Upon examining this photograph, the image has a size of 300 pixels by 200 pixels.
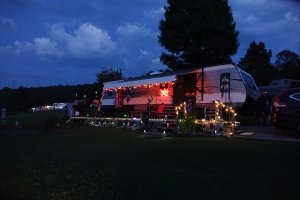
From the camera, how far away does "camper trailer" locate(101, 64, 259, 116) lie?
20.7 metres

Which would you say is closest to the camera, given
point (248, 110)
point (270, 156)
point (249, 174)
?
point (249, 174)

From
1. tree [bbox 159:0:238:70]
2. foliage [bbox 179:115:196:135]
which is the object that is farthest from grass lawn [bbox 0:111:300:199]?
tree [bbox 159:0:238:70]

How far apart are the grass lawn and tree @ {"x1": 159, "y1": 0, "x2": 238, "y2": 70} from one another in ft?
65.1

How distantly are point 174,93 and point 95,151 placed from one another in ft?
38.5

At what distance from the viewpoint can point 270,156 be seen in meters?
10.4

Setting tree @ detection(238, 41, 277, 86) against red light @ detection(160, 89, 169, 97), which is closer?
red light @ detection(160, 89, 169, 97)

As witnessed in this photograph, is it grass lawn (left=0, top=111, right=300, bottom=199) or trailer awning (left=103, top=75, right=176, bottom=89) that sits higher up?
trailer awning (left=103, top=75, right=176, bottom=89)

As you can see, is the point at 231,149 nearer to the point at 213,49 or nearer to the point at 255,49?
the point at 213,49

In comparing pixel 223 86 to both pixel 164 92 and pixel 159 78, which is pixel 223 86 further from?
pixel 164 92

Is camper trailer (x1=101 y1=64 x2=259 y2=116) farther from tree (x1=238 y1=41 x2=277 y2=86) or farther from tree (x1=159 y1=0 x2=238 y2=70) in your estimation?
tree (x1=238 y1=41 x2=277 y2=86)

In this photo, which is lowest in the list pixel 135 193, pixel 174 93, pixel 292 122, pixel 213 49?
pixel 135 193

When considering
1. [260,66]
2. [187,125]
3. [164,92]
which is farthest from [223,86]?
[260,66]

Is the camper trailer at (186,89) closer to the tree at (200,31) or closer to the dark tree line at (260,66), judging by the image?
the tree at (200,31)

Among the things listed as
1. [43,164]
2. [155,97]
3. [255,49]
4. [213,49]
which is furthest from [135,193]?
[255,49]
